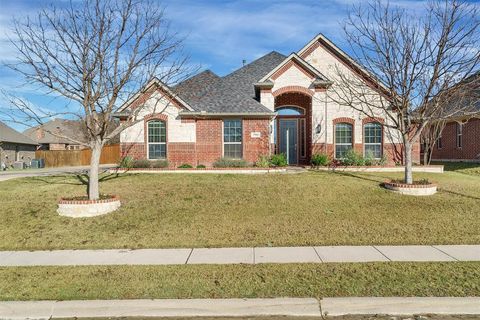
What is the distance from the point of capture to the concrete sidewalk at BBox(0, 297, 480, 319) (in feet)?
16.6

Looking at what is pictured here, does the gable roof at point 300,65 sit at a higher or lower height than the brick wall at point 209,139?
higher

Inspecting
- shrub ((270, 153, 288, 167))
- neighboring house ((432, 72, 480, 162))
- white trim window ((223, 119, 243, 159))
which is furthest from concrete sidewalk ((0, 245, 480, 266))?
neighboring house ((432, 72, 480, 162))

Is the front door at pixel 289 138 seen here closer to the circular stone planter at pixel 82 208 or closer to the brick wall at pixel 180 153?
the brick wall at pixel 180 153

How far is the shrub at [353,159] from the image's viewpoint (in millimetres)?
18938

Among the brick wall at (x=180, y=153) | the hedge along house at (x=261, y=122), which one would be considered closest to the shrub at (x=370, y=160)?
the hedge along house at (x=261, y=122)

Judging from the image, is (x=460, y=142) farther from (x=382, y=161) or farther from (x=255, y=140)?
(x=255, y=140)

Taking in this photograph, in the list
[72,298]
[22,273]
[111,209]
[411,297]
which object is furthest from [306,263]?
[111,209]

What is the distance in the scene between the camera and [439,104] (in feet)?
43.8

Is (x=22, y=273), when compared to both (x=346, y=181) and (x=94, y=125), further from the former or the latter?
(x=346, y=181)

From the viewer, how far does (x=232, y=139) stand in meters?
19.9

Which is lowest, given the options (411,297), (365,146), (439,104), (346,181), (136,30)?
(411,297)

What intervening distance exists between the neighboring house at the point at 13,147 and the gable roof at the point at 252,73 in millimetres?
29196

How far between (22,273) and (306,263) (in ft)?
16.6

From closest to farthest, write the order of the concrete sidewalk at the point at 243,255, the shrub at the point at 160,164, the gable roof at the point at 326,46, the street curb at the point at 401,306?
the street curb at the point at 401,306
the concrete sidewalk at the point at 243,255
the shrub at the point at 160,164
the gable roof at the point at 326,46
